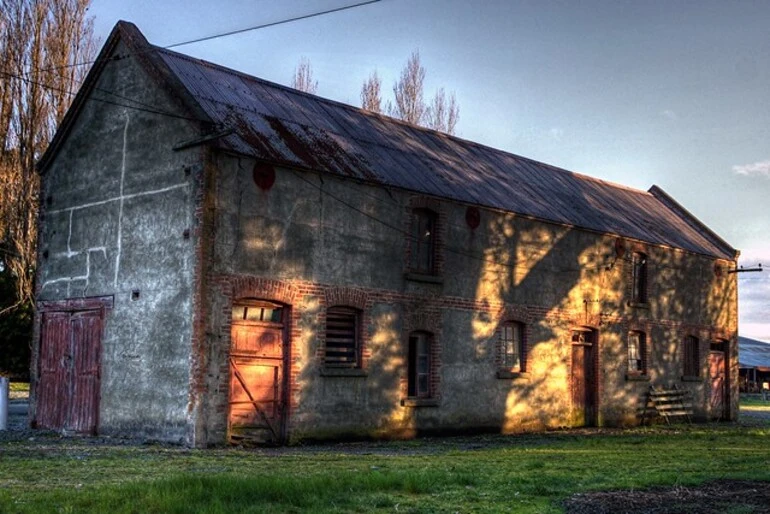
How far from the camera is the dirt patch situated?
A: 9.24 metres

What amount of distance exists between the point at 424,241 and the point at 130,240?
22.0 ft

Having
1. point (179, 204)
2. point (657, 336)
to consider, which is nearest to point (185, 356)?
point (179, 204)

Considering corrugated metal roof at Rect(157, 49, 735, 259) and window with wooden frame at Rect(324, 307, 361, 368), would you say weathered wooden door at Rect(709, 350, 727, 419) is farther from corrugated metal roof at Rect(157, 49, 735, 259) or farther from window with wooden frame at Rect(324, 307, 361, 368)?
window with wooden frame at Rect(324, 307, 361, 368)

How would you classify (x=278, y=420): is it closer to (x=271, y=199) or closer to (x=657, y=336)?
(x=271, y=199)

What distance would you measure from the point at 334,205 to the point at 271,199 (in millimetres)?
1669

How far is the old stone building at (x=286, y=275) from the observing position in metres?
17.8

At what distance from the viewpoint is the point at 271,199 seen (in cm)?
1848

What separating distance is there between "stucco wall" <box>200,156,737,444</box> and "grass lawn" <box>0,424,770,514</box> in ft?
4.34

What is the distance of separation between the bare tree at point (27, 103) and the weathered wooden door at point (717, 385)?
23.3 metres

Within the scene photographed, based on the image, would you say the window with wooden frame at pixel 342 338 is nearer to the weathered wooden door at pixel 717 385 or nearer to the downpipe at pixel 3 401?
the downpipe at pixel 3 401

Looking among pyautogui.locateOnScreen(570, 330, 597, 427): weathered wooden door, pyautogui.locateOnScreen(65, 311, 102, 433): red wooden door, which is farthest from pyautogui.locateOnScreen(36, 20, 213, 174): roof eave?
pyautogui.locateOnScreen(570, 330, 597, 427): weathered wooden door

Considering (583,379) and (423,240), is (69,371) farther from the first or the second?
(583,379)

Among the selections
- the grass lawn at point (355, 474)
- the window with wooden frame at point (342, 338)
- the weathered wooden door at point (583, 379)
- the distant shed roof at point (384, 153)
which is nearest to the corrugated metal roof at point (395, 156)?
the distant shed roof at point (384, 153)

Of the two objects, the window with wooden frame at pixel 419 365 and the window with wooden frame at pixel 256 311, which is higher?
the window with wooden frame at pixel 256 311
